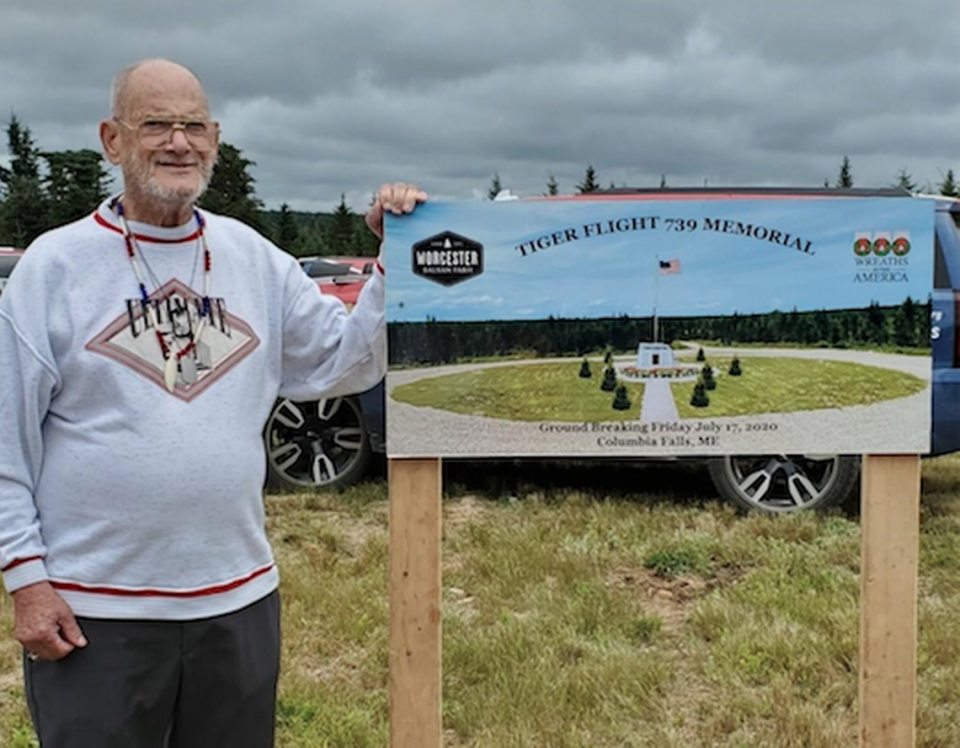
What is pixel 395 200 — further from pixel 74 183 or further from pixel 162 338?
pixel 74 183

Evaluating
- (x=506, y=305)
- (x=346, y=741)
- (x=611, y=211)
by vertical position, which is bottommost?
(x=346, y=741)

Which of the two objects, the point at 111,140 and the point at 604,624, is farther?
the point at 604,624

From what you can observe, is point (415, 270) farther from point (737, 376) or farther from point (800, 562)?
point (800, 562)

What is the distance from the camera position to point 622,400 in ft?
9.29

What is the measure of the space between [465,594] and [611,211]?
7.58ft

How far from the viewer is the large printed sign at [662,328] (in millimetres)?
2711

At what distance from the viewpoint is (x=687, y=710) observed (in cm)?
347

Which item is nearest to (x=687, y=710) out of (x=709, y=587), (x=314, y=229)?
(x=709, y=587)

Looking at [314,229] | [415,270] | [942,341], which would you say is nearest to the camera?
[415,270]

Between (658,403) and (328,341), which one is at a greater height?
(328,341)

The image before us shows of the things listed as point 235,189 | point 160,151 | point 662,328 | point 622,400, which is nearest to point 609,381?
point 622,400

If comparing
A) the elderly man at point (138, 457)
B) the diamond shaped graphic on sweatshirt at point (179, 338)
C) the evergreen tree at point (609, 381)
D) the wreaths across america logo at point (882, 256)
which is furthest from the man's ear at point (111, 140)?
the wreaths across america logo at point (882, 256)

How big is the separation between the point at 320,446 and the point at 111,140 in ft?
13.4

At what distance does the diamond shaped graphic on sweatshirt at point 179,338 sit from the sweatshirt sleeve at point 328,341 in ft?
0.69
